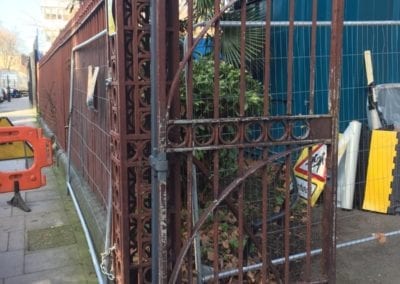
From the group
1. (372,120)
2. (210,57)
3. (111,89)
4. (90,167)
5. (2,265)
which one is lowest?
(2,265)

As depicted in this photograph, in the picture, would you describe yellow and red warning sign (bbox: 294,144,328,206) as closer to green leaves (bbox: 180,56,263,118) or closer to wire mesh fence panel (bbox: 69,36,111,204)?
green leaves (bbox: 180,56,263,118)

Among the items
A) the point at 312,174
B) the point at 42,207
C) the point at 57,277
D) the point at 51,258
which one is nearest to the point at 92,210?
the point at 51,258

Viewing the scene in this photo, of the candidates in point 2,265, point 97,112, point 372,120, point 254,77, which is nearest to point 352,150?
point 372,120

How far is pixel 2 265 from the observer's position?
4.38m

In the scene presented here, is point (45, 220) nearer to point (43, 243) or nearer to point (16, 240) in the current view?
point (16, 240)

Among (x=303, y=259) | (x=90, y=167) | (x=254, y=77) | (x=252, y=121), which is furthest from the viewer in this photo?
(x=90, y=167)

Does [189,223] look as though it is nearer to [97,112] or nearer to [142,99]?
[142,99]

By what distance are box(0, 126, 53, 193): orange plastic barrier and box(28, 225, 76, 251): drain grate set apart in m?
0.76

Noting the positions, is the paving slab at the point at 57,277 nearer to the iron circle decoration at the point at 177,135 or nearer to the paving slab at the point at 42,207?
the iron circle decoration at the point at 177,135

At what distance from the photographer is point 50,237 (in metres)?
5.09

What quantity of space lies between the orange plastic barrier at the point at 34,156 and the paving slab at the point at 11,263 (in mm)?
683

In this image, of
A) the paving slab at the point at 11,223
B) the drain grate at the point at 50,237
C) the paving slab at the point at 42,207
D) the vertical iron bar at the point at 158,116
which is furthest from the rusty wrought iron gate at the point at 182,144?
the paving slab at the point at 42,207

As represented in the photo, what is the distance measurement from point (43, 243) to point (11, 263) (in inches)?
20.3

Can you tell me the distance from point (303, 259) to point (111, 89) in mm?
1953
